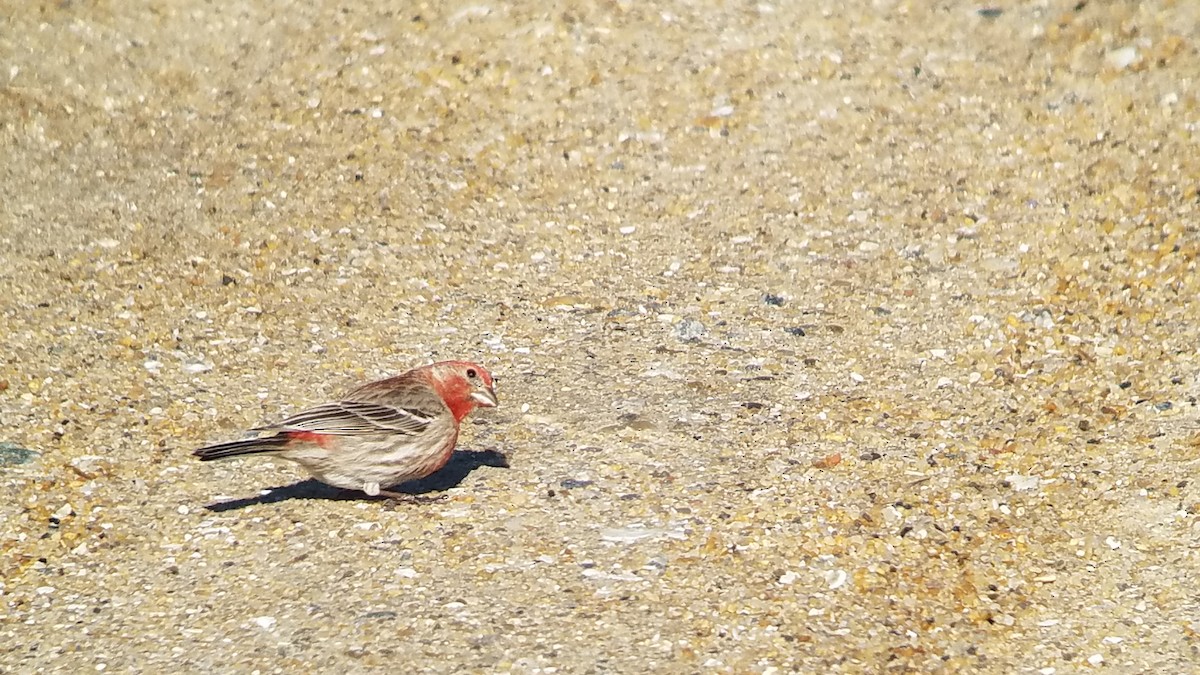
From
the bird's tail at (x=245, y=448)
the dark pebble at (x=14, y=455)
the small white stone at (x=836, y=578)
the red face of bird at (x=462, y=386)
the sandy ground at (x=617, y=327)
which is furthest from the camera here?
the dark pebble at (x=14, y=455)

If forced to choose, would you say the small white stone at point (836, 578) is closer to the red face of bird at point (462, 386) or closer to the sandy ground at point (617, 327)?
the sandy ground at point (617, 327)

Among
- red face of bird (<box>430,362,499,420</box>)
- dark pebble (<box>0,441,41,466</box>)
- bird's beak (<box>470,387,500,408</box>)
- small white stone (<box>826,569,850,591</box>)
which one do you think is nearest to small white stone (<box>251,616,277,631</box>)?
red face of bird (<box>430,362,499,420</box>)

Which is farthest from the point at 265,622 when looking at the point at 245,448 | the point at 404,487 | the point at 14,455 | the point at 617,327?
the point at 617,327

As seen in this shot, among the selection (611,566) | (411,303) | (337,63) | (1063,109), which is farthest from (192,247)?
(1063,109)

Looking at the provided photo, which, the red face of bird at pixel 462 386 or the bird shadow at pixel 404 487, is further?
the red face of bird at pixel 462 386

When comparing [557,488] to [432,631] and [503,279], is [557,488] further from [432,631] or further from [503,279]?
[503,279]

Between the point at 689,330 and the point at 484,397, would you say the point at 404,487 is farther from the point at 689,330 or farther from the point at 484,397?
the point at 689,330

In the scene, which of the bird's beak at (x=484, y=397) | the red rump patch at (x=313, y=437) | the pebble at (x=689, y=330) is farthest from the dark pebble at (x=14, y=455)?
the pebble at (x=689, y=330)
